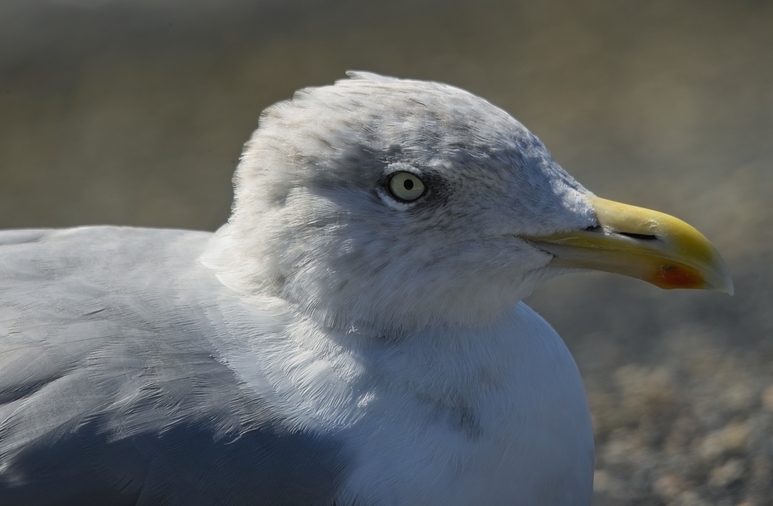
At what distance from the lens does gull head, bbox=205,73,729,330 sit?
8.49ft

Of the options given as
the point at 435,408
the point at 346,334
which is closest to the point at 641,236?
the point at 435,408

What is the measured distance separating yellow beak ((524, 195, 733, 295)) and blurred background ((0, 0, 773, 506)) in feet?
4.19

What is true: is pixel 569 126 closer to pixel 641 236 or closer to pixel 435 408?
pixel 641 236

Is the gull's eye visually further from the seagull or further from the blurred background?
the blurred background

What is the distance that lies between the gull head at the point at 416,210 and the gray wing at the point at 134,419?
35 cm

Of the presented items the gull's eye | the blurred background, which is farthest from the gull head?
the blurred background

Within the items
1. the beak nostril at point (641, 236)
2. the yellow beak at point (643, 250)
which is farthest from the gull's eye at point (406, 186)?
the beak nostril at point (641, 236)

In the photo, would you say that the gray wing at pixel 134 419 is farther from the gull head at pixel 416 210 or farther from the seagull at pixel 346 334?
the gull head at pixel 416 210

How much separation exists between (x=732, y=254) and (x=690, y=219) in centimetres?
59

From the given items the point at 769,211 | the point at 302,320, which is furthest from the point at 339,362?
the point at 769,211

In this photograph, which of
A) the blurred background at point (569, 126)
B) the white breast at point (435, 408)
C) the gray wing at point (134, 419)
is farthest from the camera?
Result: the blurred background at point (569, 126)

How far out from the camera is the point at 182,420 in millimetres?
2504

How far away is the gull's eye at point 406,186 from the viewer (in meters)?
2.59

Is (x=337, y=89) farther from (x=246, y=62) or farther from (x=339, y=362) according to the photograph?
(x=246, y=62)
